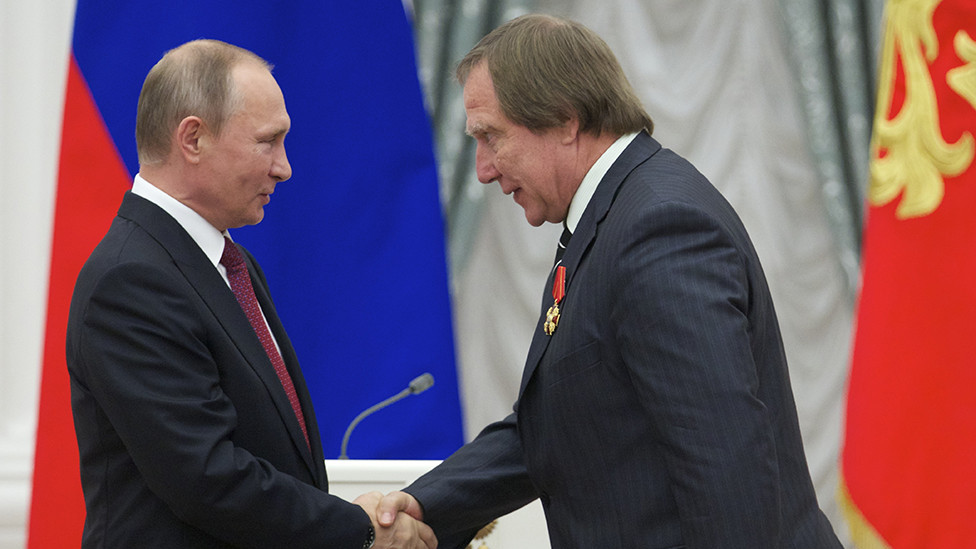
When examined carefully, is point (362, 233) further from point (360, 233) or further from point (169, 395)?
point (169, 395)

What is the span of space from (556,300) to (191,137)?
0.75m

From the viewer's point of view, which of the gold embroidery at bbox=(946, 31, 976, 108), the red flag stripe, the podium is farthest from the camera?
the red flag stripe

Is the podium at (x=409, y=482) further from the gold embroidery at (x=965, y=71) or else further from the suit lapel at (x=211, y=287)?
the gold embroidery at (x=965, y=71)

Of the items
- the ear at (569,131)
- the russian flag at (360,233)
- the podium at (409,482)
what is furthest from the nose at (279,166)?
the russian flag at (360,233)

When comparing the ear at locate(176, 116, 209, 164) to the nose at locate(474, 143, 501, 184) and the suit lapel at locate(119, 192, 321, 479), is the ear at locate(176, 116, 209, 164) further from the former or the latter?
the nose at locate(474, 143, 501, 184)

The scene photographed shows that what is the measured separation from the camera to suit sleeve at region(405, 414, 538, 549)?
223cm

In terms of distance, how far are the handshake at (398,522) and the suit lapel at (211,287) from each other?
1.39ft

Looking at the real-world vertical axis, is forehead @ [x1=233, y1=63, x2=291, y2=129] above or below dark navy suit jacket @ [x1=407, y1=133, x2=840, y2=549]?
above

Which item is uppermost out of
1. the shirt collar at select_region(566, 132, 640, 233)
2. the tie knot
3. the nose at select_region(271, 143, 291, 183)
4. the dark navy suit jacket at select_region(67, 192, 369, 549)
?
the nose at select_region(271, 143, 291, 183)

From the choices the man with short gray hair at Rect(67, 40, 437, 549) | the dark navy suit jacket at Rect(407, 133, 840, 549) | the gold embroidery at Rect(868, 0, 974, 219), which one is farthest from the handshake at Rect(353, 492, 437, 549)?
the gold embroidery at Rect(868, 0, 974, 219)

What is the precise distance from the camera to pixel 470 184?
12.1 feet

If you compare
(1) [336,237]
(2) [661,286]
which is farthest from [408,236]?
(2) [661,286]

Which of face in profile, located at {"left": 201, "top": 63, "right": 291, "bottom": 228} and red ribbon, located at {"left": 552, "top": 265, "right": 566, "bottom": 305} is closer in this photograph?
red ribbon, located at {"left": 552, "top": 265, "right": 566, "bottom": 305}

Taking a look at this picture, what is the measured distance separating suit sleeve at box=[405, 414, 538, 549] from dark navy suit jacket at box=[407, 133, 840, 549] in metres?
0.53
